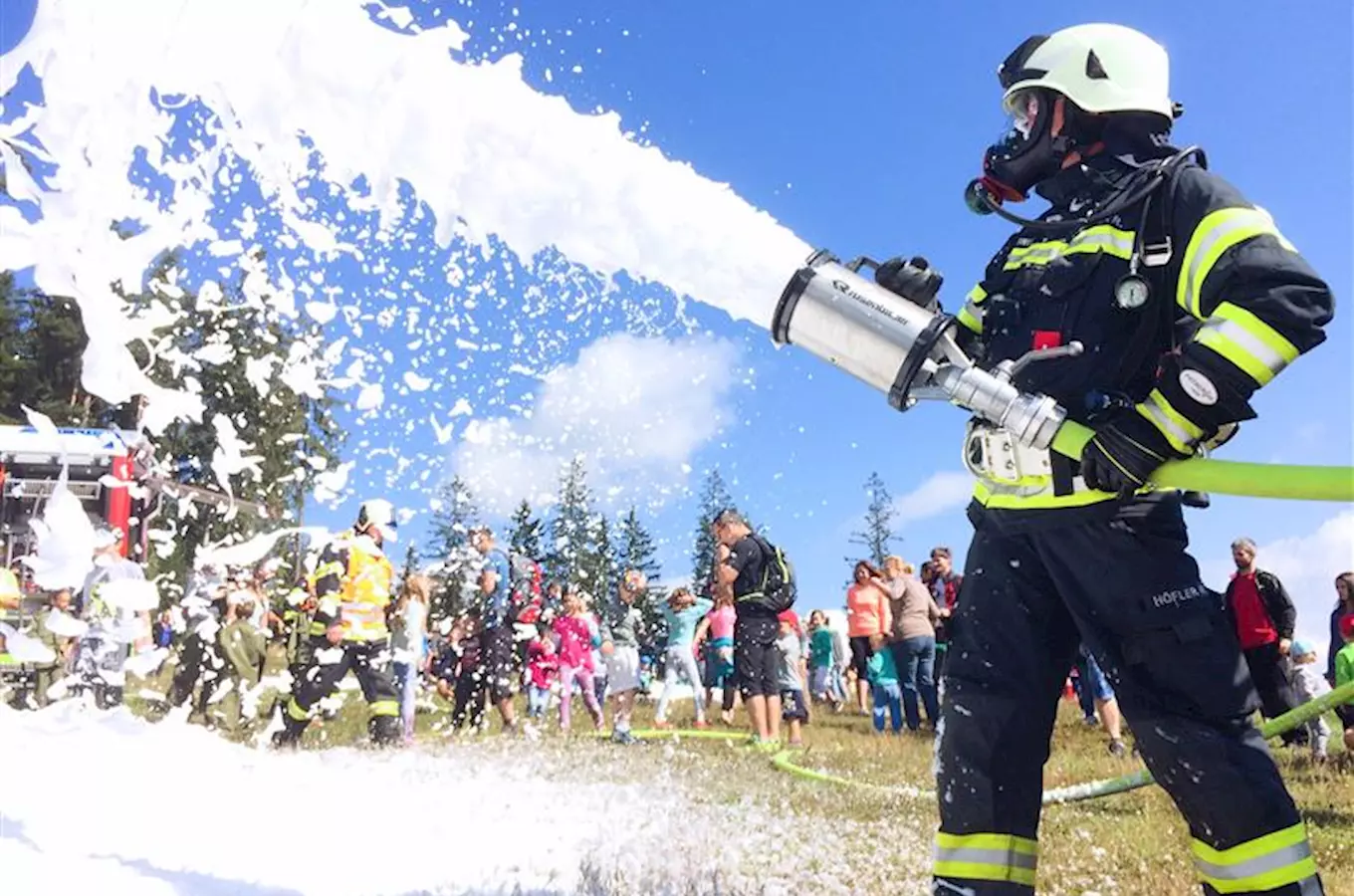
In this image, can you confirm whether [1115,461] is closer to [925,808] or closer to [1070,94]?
[1070,94]

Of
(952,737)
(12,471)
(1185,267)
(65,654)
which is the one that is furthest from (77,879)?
(12,471)

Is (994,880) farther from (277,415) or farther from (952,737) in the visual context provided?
(277,415)

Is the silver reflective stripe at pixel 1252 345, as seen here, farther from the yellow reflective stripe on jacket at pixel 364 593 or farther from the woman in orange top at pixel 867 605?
the woman in orange top at pixel 867 605

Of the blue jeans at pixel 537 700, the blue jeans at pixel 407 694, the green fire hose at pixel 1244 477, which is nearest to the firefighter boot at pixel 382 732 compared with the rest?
the blue jeans at pixel 407 694

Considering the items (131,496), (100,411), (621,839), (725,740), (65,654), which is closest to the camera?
(621,839)

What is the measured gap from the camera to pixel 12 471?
Result: 17.4m

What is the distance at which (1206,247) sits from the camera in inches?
107

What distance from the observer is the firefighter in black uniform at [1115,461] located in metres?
2.60

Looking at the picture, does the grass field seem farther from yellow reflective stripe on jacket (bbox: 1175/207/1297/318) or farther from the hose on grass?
yellow reflective stripe on jacket (bbox: 1175/207/1297/318)

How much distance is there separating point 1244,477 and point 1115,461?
0.28m

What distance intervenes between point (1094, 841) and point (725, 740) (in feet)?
19.4

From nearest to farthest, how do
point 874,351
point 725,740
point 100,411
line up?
point 874,351
point 725,740
point 100,411

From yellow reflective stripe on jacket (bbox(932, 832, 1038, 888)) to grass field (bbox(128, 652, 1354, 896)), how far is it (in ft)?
3.89

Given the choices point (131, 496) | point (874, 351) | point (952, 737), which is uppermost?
point (131, 496)
